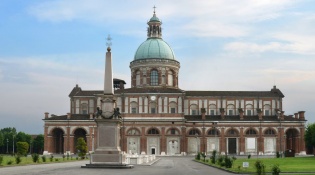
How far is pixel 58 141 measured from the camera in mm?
108562

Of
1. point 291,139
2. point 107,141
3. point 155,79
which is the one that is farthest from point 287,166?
point 291,139

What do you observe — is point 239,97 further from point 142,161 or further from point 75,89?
point 142,161

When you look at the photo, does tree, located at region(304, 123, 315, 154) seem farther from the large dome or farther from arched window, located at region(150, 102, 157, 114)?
the large dome

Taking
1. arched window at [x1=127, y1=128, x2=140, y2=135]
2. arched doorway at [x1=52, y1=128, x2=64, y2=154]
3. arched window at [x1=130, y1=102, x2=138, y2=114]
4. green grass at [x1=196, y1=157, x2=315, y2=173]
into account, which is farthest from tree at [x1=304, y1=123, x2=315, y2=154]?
arched doorway at [x1=52, y1=128, x2=64, y2=154]

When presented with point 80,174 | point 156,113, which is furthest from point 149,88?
point 80,174

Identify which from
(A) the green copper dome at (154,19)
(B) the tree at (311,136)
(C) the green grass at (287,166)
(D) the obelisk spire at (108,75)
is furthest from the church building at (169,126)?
(D) the obelisk spire at (108,75)

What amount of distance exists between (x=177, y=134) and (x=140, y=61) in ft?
62.6

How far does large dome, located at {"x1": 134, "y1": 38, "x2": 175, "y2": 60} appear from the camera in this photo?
109812mm

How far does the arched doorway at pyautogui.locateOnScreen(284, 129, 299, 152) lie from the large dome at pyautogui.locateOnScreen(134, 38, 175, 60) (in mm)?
30147

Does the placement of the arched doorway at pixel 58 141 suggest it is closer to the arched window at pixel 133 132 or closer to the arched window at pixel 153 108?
the arched window at pixel 133 132

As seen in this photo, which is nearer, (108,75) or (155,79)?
(108,75)

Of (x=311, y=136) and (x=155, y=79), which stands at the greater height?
(x=155, y=79)

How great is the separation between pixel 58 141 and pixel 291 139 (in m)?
50.3

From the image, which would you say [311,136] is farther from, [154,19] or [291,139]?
[154,19]
